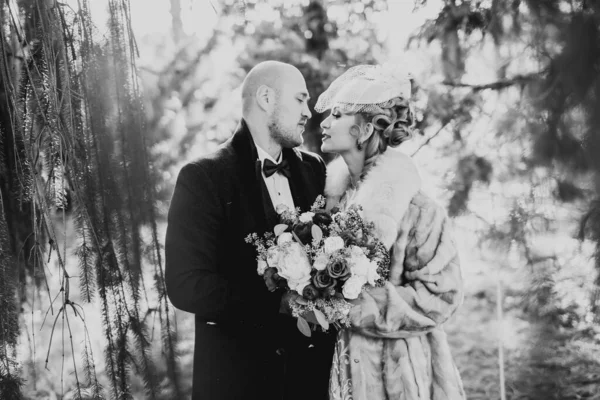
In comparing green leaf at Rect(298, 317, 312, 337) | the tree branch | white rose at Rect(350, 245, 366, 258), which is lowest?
green leaf at Rect(298, 317, 312, 337)

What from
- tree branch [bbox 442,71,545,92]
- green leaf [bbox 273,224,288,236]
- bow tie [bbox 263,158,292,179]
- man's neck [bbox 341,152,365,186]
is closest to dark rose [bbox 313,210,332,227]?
green leaf [bbox 273,224,288,236]

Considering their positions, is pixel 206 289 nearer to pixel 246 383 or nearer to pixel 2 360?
pixel 246 383

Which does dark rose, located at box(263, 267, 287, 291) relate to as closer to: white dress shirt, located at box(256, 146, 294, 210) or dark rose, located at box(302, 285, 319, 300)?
dark rose, located at box(302, 285, 319, 300)

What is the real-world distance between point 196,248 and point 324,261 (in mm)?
547

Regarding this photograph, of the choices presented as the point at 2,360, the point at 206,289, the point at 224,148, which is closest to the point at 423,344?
the point at 206,289

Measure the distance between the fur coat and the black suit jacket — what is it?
0.20m

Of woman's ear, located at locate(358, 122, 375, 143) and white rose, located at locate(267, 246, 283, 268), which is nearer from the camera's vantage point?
white rose, located at locate(267, 246, 283, 268)

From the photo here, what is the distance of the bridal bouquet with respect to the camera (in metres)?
2.11

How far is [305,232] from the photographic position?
2.20m

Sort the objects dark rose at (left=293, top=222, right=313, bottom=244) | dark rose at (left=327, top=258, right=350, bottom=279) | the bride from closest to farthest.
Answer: dark rose at (left=327, top=258, right=350, bottom=279) < dark rose at (left=293, top=222, right=313, bottom=244) < the bride

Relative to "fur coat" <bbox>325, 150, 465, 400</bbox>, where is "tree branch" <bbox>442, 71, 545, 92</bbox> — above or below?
above

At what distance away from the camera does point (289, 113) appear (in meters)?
2.62

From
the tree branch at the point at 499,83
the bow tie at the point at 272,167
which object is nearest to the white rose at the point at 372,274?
the bow tie at the point at 272,167

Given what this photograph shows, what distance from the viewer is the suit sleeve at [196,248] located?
2.38 metres
